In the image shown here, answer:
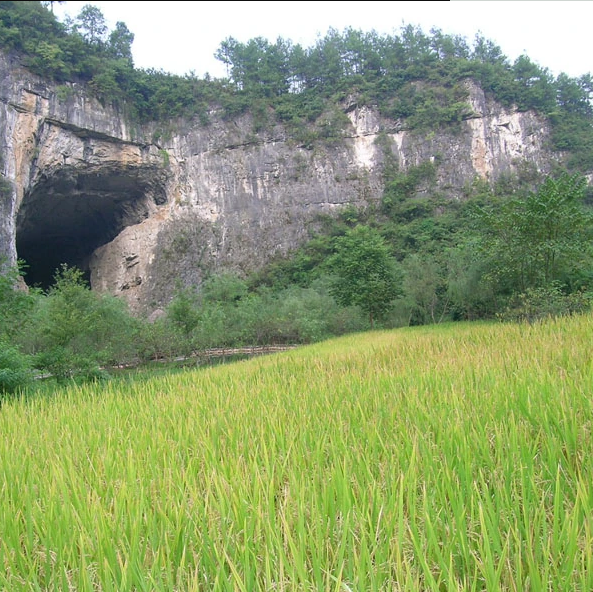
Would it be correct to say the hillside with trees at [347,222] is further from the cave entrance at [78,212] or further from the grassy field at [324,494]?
the grassy field at [324,494]

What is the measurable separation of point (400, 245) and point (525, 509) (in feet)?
98.2

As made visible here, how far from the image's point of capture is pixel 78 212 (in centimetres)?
2961

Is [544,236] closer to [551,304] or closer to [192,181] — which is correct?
[551,304]

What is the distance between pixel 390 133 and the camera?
3419cm

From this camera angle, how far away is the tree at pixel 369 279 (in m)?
18.4

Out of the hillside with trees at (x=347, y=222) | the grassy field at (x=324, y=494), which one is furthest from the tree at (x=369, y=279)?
the grassy field at (x=324, y=494)

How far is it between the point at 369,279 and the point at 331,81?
26.1m

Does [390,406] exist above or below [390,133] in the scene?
below

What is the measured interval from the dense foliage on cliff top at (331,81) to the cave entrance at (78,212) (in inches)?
200

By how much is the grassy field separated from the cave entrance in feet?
87.6

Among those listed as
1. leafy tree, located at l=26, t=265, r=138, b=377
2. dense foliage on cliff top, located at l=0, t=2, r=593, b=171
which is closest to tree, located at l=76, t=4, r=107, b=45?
dense foliage on cliff top, located at l=0, t=2, r=593, b=171

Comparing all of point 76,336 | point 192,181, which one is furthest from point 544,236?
point 192,181

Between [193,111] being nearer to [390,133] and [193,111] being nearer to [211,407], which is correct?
[390,133]

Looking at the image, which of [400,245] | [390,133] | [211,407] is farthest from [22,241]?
[211,407]
